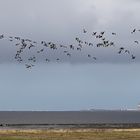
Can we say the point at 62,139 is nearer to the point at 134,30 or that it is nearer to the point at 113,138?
the point at 113,138

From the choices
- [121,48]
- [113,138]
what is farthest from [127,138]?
[121,48]

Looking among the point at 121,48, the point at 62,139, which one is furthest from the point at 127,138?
the point at 121,48

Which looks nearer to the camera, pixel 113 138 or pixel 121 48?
pixel 121 48

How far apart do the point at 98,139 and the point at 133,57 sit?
7359 centimetres

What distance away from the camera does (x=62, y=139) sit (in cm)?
11181

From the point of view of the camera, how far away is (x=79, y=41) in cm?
4322

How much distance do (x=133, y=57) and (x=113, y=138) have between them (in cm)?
7489

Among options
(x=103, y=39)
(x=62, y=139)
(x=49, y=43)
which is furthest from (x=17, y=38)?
(x=62, y=139)

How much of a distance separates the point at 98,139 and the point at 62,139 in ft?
23.9

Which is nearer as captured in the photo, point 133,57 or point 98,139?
point 133,57

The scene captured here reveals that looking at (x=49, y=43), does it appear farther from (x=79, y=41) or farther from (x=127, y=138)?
(x=127, y=138)

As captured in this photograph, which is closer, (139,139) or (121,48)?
(121,48)

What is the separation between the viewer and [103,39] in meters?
43.0

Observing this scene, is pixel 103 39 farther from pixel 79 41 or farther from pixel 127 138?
pixel 127 138
